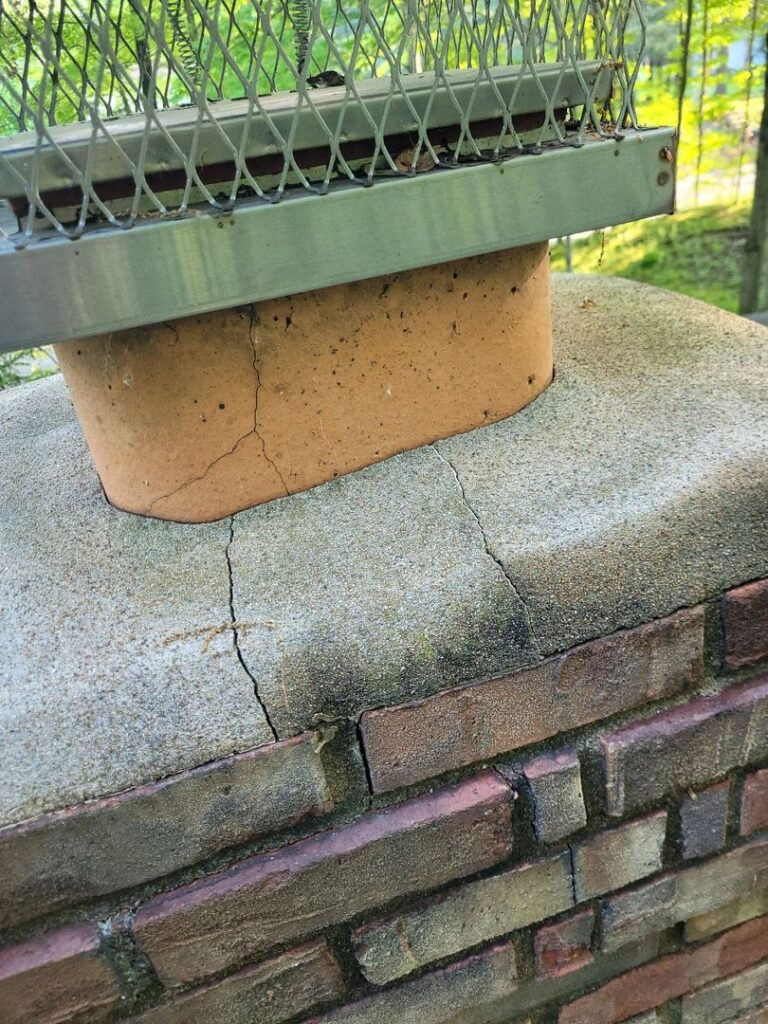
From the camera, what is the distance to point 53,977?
0.93 m

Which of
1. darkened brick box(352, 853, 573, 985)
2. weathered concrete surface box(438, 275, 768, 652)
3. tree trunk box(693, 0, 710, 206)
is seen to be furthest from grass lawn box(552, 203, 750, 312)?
darkened brick box(352, 853, 573, 985)

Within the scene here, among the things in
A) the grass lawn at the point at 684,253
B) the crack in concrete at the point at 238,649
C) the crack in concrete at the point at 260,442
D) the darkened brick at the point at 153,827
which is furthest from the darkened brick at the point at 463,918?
the grass lawn at the point at 684,253

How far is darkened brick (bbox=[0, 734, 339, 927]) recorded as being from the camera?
886mm

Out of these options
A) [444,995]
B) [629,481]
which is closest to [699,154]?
[629,481]

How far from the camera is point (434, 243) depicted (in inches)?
40.4

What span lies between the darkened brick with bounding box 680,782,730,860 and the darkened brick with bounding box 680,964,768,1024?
1.05 ft

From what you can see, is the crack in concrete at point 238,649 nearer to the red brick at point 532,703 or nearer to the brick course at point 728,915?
the red brick at point 532,703

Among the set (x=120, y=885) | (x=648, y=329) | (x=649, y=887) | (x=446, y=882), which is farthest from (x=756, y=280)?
(x=120, y=885)

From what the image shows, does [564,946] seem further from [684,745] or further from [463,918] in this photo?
[684,745]

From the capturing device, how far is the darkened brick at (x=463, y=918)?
3.50 ft

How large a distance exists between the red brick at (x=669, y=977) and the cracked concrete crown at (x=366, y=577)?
635mm

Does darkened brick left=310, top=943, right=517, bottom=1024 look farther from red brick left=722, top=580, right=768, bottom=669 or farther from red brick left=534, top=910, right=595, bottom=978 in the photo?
red brick left=722, top=580, right=768, bottom=669

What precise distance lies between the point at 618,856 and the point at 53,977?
754 mm

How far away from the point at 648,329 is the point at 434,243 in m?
0.66
